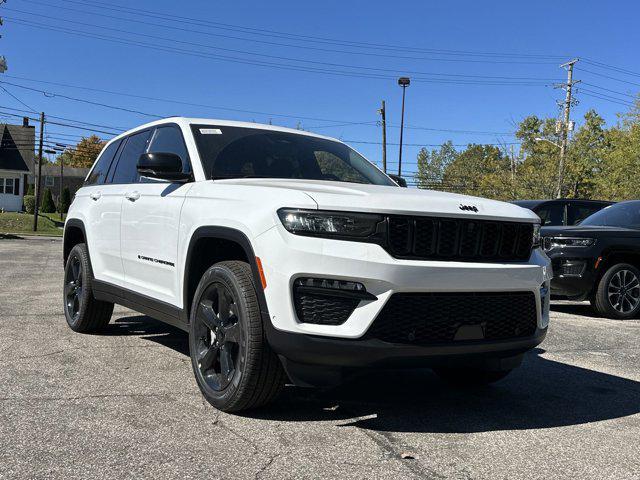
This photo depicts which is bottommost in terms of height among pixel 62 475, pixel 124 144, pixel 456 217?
pixel 62 475

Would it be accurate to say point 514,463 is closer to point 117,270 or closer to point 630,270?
point 117,270

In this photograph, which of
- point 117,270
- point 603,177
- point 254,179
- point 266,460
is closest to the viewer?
point 266,460

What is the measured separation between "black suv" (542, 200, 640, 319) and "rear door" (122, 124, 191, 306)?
5.45 metres

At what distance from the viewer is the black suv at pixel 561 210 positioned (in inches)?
442

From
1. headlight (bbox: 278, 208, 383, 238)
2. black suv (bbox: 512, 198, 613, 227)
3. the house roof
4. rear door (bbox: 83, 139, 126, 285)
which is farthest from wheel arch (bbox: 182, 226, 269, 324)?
the house roof

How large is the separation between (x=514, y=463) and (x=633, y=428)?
112cm

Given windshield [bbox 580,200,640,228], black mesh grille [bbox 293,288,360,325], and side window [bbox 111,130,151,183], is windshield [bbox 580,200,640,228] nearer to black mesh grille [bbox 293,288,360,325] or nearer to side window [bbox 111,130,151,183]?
side window [bbox 111,130,151,183]

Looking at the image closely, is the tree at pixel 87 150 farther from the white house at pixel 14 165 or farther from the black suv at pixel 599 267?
the black suv at pixel 599 267

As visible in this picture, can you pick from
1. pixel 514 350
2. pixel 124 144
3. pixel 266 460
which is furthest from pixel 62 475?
pixel 124 144

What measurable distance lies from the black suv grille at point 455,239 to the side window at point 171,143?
6.11 ft

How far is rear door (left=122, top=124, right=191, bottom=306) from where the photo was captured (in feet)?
14.1

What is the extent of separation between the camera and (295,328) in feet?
10.3

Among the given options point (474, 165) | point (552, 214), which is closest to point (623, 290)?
point (552, 214)

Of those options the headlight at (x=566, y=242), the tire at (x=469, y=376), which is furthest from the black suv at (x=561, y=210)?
the tire at (x=469, y=376)
